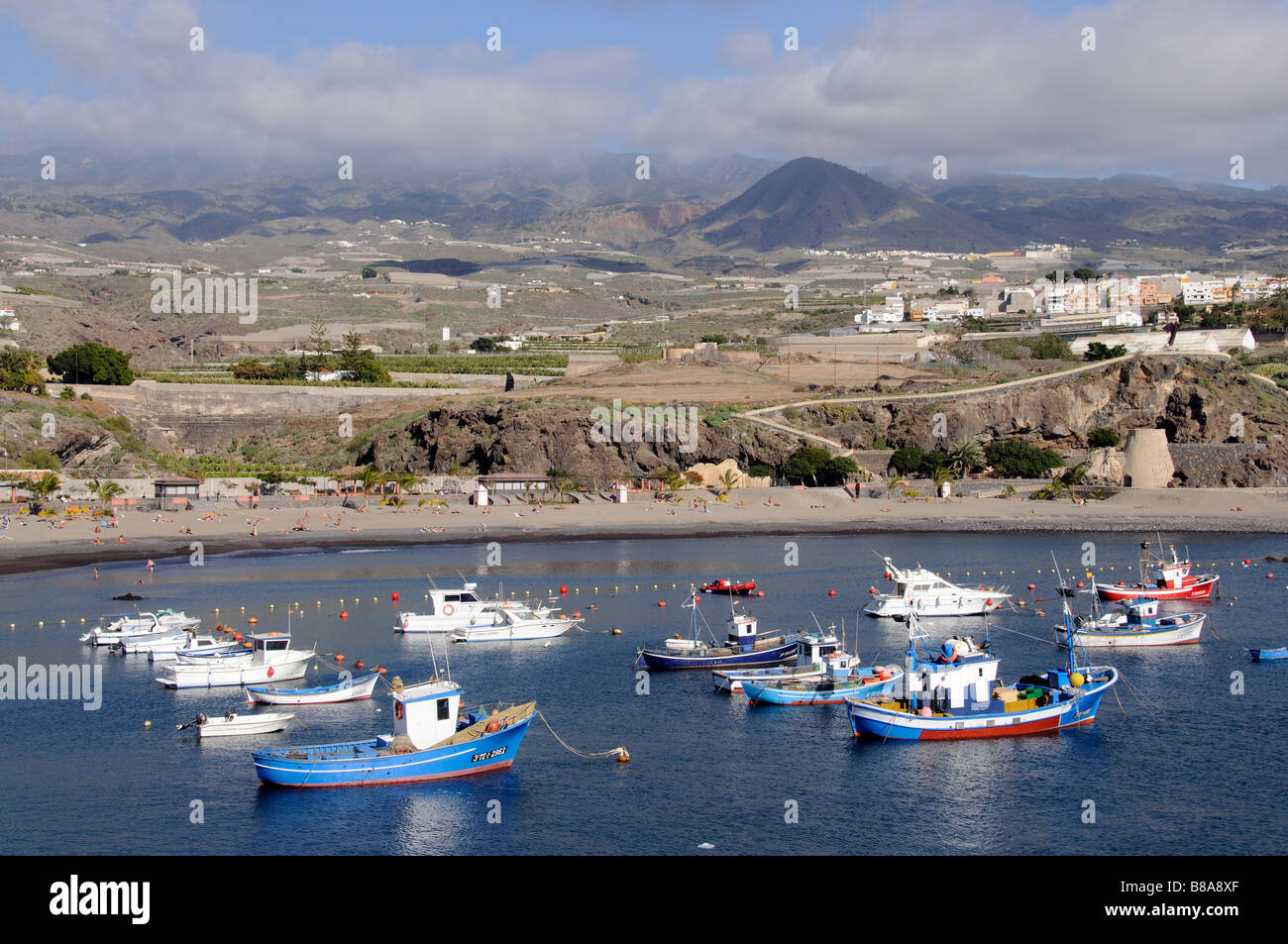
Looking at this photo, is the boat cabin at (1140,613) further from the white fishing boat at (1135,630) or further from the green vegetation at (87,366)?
the green vegetation at (87,366)

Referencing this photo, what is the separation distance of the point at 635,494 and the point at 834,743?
4848cm

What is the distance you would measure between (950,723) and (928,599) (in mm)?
16112

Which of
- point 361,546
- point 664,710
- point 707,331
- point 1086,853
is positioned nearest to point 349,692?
point 664,710

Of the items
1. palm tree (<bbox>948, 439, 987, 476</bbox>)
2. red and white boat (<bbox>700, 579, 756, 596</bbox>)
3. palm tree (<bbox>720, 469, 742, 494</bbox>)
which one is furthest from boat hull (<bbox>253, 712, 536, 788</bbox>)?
palm tree (<bbox>948, 439, 987, 476</bbox>)

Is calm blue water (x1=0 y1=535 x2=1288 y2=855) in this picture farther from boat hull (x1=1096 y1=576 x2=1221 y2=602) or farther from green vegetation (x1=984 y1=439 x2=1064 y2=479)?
green vegetation (x1=984 y1=439 x2=1064 y2=479)

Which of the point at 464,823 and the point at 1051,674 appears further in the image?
the point at 1051,674

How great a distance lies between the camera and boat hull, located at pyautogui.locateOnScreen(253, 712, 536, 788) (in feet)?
92.6

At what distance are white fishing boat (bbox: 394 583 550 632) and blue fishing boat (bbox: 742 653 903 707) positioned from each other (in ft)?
39.6

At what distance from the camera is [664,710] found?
113 feet

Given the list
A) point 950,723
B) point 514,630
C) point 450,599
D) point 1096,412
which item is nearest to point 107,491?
point 450,599

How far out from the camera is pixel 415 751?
2905 centimetres

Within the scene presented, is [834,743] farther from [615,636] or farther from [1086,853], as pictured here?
[615,636]

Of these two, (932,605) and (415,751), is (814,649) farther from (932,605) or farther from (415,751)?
(415,751)

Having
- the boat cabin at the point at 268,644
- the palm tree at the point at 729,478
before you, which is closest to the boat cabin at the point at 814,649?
the boat cabin at the point at 268,644
